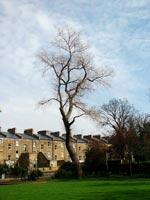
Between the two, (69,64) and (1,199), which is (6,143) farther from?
(1,199)

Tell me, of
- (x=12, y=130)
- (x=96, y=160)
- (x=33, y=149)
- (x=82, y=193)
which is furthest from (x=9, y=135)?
(x=82, y=193)

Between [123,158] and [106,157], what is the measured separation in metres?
4.22

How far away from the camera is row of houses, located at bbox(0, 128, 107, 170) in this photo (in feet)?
251

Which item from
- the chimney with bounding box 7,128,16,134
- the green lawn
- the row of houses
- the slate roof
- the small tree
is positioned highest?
the chimney with bounding box 7,128,16,134

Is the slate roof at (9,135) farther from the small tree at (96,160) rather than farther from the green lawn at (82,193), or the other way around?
the green lawn at (82,193)

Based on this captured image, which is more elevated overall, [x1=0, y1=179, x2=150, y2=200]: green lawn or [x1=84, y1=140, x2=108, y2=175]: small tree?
[x1=84, y1=140, x2=108, y2=175]: small tree

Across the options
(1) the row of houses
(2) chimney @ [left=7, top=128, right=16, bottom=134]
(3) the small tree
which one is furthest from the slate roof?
(3) the small tree

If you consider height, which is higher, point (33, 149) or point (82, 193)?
point (33, 149)

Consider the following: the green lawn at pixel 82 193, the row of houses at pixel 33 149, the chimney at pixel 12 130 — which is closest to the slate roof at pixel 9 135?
the row of houses at pixel 33 149

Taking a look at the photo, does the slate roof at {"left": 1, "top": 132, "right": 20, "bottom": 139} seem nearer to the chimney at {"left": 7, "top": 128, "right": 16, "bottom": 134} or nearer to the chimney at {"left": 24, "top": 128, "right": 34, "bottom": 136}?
the chimney at {"left": 7, "top": 128, "right": 16, "bottom": 134}

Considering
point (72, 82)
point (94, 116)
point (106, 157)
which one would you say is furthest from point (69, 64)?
point (106, 157)

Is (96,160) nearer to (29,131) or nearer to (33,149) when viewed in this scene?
(33,149)

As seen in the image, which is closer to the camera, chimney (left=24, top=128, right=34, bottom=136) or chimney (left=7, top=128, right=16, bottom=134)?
chimney (left=7, top=128, right=16, bottom=134)

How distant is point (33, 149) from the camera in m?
83.8
